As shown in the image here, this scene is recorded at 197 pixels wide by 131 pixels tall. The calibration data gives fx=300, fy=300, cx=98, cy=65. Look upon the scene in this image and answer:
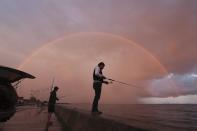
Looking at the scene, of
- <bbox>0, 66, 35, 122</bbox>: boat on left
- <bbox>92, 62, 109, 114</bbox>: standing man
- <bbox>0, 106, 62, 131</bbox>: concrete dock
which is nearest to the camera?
<bbox>0, 66, 35, 122</bbox>: boat on left

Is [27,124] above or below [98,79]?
Result: below

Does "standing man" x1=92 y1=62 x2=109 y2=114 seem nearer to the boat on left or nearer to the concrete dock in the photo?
the boat on left

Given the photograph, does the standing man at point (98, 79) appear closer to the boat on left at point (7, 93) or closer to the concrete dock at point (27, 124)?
the boat on left at point (7, 93)

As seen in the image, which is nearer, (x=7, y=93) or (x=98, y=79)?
(x=7, y=93)

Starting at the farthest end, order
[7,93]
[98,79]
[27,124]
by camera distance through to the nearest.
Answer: [27,124] → [98,79] → [7,93]

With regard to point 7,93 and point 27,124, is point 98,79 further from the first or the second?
point 27,124

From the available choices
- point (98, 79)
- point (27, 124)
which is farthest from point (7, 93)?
point (27, 124)

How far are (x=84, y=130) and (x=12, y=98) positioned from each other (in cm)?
274

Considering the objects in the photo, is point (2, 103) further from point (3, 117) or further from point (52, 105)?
point (52, 105)

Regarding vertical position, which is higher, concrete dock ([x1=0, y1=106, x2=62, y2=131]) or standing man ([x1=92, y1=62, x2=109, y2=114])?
standing man ([x1=92, y1=62, x2=109, y2=114])

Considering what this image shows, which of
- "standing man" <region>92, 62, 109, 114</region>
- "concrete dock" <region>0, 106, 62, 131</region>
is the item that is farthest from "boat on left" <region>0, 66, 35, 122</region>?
"concrete dock" <region>0, 106, 62, 131</region>

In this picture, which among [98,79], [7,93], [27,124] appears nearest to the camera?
[7,93]

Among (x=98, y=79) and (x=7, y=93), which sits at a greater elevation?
(x=98, y=79)

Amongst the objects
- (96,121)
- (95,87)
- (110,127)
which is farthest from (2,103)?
(95,87)
